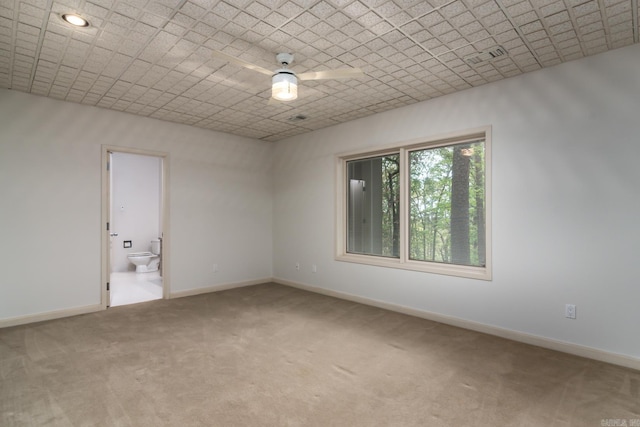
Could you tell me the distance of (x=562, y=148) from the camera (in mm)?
2947

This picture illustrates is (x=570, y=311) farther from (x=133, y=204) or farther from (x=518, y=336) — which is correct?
(x=133, y=204)

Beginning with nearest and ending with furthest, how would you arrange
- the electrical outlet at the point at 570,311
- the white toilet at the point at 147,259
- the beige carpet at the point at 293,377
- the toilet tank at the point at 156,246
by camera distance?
the beige carpet at the point at 293,377 < the electrical outlet at the point at 570,311 < the white toilet at the point at 147,259 < the toilet tank at the point at 156,246

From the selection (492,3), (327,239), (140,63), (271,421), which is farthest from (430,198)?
(140,63)

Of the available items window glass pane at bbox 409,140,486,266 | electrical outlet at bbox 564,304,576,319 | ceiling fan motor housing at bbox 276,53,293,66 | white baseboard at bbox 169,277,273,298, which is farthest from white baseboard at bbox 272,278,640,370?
ceiling fan motor housing at bbox 276,53,293,66

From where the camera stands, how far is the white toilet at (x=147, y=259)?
6.62 m

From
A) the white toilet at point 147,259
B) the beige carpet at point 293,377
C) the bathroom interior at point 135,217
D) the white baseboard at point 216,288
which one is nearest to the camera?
the beige carpet at point 293,377

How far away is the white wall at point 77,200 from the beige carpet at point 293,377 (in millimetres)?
563

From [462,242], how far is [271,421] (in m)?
2.80

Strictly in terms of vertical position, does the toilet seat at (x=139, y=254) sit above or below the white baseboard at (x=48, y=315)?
above

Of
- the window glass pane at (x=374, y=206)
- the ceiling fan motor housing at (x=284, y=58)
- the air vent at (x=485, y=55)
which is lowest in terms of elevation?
the window glass pane at (x=374, y=206)

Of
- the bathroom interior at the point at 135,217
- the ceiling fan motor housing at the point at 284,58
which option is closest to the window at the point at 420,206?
the ceiling fan motor housing at the point at 284,58

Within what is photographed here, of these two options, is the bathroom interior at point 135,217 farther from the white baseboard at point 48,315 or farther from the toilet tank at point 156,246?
the white baseboard at point 48,315

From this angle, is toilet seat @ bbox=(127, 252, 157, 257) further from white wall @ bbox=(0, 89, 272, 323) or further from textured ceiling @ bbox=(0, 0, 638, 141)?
textured ceiling @ bbox=(0, 0, 638, 141)

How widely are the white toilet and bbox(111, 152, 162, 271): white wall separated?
272 millimetres
